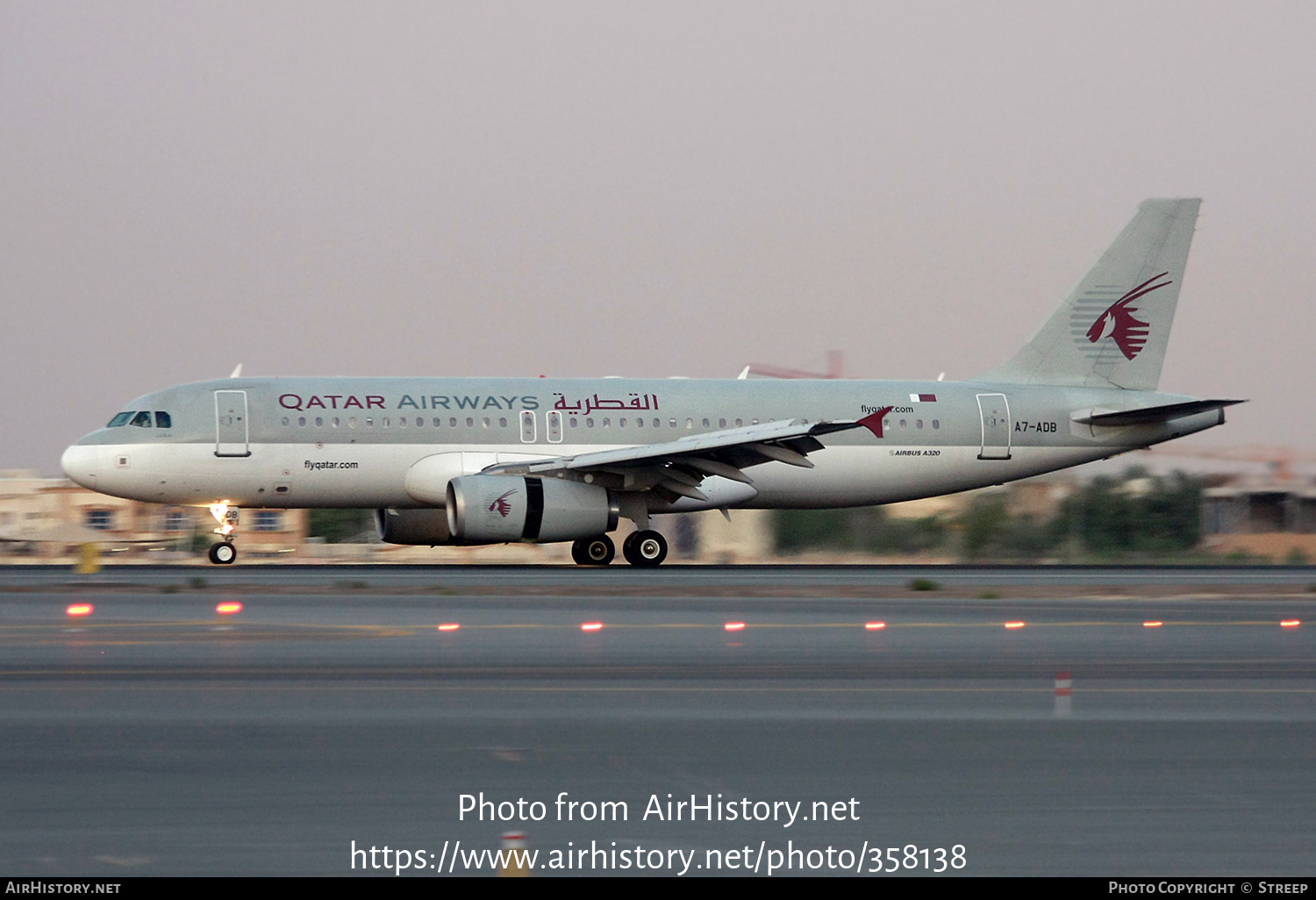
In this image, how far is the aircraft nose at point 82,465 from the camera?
Answer: 27.9 metres

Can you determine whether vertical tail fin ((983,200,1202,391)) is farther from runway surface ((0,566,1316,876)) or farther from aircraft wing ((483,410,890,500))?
runway surface ((0,566,1316,876))

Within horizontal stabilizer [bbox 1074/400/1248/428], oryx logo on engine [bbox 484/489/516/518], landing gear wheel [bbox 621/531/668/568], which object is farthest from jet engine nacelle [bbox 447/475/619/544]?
horizontal stabilizer [bbox 1074/400/1248/428]

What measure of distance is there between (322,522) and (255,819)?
37738mm

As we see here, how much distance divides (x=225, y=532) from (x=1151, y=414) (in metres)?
18.2

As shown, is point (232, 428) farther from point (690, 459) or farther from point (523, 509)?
point (690, 459)

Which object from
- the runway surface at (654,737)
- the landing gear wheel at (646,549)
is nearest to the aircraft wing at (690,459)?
the landing gear wheel at (646,549)

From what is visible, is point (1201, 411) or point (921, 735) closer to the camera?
point (921, 735)

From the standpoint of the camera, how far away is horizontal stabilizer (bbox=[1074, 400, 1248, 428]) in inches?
1239

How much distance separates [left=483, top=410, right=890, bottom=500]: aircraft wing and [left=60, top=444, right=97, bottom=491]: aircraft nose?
6926 millimetres

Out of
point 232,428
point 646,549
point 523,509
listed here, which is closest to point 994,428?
point 646,549

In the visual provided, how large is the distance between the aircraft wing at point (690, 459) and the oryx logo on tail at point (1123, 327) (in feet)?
26.2

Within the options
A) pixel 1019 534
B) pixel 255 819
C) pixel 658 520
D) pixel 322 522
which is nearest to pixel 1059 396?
pixel 1019 534
